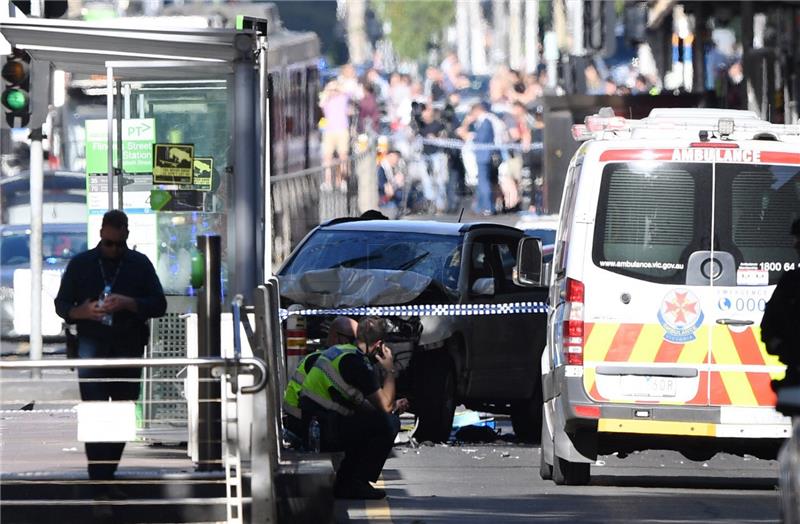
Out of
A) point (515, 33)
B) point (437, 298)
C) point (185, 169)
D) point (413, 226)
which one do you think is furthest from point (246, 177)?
point (515, 33)

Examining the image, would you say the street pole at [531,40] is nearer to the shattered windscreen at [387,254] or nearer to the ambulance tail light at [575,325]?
the shattered windscreen at [387,254]

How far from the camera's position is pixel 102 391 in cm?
1212

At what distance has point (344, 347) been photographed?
13.1 meters

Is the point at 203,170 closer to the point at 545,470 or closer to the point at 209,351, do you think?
the point at 545,470

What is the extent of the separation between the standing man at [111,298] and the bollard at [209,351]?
5.68 ft

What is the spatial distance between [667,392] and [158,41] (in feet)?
12.7

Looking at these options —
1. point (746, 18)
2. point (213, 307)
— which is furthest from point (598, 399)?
point (746, 18)

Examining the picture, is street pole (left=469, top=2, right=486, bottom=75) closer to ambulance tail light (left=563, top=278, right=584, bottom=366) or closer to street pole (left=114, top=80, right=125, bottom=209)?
street pole (left=114, top=80, right=125, bottom=209)

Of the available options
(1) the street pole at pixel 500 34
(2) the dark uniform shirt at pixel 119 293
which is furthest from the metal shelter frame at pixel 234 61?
(1) the street pole at pixel 500 34

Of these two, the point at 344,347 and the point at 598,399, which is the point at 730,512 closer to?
the point at 598,399

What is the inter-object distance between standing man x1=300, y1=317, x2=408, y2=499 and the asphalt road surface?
211 mm

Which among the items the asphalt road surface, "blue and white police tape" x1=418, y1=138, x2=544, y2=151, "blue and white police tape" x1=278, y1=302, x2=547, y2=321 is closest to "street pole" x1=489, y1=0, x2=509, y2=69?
"blue and white police tape" x1=418, y1=138, x2=544, y2=151

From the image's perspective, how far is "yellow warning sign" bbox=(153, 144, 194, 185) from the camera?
14922mm

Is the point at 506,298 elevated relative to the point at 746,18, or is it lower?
lower
